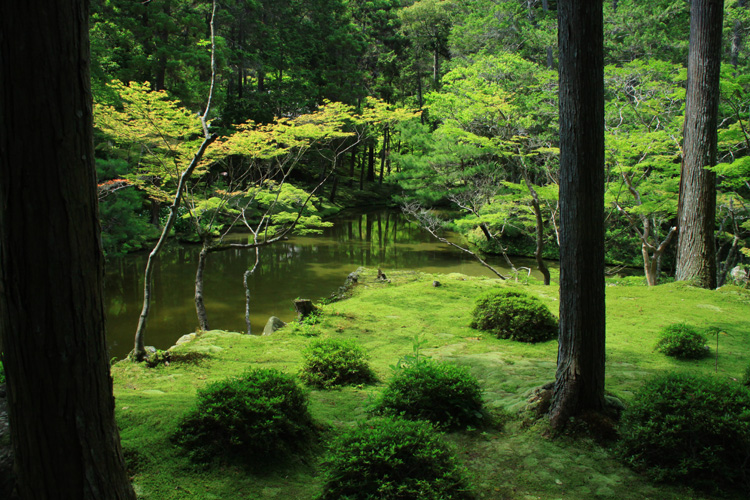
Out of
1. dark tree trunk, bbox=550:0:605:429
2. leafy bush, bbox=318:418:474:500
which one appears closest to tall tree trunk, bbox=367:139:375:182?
dark tree trunk, bbox=550:0:605:429

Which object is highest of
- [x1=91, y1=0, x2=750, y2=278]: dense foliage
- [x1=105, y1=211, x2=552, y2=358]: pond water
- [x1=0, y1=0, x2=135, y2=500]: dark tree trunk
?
[x1=91, y1=0, x2=750, y2=278]: dense foliage

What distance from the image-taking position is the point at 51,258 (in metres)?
1.65

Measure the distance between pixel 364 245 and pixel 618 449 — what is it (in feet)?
51.0

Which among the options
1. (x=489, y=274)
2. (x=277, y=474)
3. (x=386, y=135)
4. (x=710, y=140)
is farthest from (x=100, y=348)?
(x=386, y=135)

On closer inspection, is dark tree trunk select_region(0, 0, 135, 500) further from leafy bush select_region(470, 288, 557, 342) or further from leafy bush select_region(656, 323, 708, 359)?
leafy bush select_region(656, 323, 708, 359)

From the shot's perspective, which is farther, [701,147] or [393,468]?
[701,147]

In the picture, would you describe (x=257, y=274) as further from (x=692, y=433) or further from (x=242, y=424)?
(x=692, y=433)

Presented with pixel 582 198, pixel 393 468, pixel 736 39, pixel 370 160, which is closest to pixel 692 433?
pixel 582 198

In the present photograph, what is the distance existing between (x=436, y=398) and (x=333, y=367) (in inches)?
49.2

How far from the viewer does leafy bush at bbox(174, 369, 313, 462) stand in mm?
2803

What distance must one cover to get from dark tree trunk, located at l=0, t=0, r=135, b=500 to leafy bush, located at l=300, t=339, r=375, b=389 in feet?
8.29

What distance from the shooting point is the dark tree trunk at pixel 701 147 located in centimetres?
719

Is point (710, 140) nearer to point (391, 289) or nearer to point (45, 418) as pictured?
point (391, 289)

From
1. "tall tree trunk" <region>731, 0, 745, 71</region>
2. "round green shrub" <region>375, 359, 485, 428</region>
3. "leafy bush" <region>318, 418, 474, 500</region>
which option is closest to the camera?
"leafy bush" <region>318, 418, 474, 500</region>
